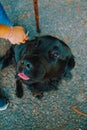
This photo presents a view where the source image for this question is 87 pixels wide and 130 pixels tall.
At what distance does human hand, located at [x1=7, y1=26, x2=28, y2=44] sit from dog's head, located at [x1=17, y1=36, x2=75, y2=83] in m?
0.39

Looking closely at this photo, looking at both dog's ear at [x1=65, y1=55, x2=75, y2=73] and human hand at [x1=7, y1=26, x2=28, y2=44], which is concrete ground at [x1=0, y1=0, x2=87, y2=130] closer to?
human hand at [x1=7, y1=26, x2=28, y2=44]

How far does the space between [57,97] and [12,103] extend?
465 millimetres

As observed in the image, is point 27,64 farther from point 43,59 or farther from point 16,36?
point 16,36

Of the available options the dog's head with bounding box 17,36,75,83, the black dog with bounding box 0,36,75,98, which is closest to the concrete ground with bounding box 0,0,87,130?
the black dog with bounding box 0,36,75,98

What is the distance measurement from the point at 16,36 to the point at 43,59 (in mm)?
673

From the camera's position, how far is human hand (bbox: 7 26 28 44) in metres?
3.19

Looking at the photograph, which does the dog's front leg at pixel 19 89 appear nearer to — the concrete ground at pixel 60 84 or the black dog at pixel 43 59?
the concrete ground at pixel 60 84

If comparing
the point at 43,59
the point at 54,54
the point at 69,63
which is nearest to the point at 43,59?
the point at 43,59

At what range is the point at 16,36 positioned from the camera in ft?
10.5

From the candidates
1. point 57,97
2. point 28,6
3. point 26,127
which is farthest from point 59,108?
point 28,6

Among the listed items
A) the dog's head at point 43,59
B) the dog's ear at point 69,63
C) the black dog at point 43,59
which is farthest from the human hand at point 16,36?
the dog's ear at point 69,63

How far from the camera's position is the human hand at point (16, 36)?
3.19 metres

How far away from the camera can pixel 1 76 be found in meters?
3.33

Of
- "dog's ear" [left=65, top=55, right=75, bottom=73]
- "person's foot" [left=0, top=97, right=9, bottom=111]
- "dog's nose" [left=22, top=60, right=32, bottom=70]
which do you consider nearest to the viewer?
"dog's nose" [left=22, top=60, right=32, bottom=70]
